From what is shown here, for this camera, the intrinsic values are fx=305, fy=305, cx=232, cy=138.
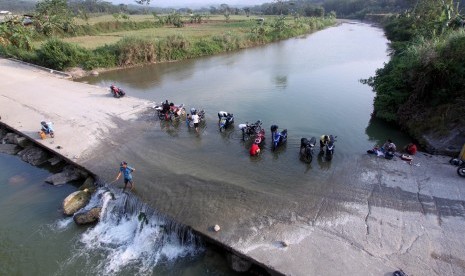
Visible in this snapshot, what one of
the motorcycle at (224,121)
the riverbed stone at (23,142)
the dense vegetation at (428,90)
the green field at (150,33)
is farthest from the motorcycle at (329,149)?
the green field at (150,33)

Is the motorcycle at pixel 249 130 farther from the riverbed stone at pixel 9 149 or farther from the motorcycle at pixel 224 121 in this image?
the riverbed stone at pixel 9 149

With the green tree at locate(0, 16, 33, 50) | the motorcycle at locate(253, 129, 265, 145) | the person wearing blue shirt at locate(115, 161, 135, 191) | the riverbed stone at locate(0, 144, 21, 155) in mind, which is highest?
the green tree at locate(0, 16, 33, 50)

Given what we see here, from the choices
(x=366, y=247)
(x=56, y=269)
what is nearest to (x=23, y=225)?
(x=56, y=269)

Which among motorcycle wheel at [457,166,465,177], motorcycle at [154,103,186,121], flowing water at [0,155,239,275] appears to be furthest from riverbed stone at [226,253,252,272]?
motorcycle at [154,103,186,121]

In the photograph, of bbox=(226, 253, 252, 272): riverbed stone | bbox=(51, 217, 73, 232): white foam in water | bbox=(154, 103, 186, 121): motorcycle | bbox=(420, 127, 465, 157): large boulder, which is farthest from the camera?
bbox=(154, 103, 186, 121): motorcycle

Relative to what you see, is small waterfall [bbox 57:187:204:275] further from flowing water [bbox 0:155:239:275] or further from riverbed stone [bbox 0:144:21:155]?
riverbed stone [bbox 0:144:21:155]

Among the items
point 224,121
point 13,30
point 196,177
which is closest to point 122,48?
point 224,121
